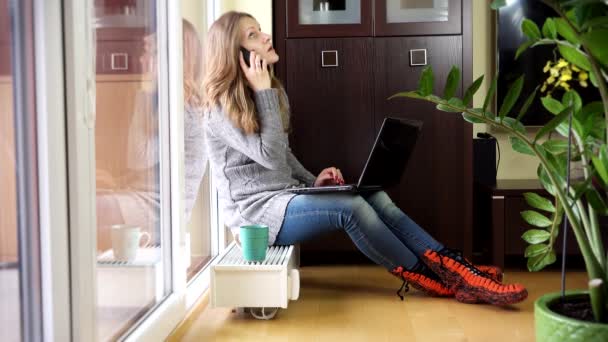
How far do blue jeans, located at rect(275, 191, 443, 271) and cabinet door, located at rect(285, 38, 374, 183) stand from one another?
648 mm

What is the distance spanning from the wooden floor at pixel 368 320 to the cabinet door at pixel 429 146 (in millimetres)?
484

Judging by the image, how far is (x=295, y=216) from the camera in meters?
2.64

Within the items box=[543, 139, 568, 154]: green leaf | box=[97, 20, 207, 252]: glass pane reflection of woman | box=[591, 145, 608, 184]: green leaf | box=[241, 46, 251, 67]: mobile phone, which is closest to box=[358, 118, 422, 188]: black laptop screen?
box=[241, 46, 251, 67]: mobile phone

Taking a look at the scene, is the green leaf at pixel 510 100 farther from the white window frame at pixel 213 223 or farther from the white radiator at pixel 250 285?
the white window frame at pixel 213 223

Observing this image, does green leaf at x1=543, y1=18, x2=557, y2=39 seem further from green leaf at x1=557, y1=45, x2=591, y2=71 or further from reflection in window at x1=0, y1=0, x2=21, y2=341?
reflection in window at x1=0, y1=0, x2=21, y2=341

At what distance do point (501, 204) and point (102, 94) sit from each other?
195cm

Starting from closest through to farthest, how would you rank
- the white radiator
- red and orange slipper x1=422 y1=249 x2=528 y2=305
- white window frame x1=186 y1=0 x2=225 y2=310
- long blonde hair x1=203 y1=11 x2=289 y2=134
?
1. the white radiator
2. red and orange slipper x1=422 y1=249 x2=528 y2=305
3. long blonde hair x1=203 y1=11 x2=289 y2=134
4. white window frame x1=186 y1=0 x2=225 y2=310

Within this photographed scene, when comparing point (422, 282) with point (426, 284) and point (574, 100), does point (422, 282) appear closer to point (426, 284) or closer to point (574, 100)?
point (426, 284)

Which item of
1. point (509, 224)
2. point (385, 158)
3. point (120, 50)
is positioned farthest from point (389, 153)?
point (120, 50)

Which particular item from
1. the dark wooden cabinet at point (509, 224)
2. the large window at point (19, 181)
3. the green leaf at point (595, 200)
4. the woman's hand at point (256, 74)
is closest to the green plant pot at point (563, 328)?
the green leaf at point (595, 200)

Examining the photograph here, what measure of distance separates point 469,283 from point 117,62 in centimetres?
138

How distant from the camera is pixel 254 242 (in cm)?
242

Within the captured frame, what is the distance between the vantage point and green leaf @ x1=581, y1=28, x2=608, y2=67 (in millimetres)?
1190

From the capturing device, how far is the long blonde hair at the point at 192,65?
2660 mm
